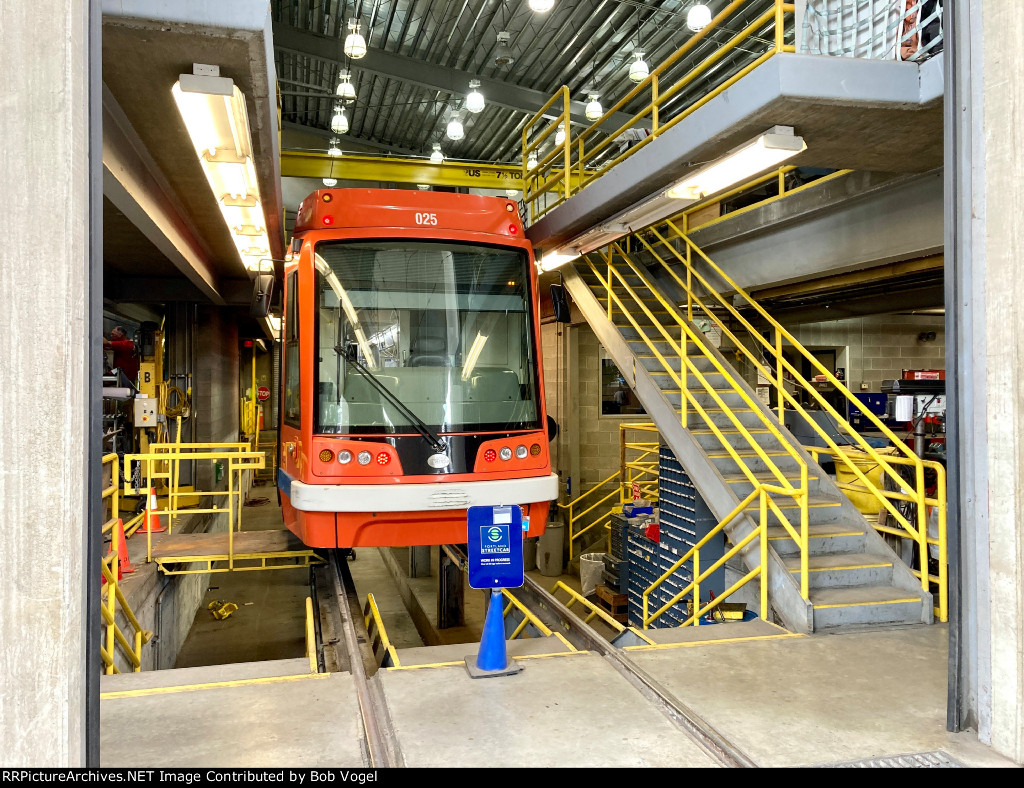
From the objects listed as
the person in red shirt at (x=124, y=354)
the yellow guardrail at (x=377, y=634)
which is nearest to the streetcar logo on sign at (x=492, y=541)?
the yellow guardrail at (x=377, y=634)

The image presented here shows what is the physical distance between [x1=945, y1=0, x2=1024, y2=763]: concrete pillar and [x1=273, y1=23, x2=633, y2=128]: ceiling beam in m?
10.0

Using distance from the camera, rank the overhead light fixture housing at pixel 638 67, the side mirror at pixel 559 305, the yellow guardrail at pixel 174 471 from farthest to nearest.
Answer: the overhead light fixture housing at pixel 638 67 < the yellow guardrail at pixel 174 471 < the side mirror at pixel 559 305

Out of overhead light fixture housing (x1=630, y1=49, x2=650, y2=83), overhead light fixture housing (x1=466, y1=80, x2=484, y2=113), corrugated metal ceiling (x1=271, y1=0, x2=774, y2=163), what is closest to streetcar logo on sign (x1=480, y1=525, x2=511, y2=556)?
corrugated metal ceiling (x1=271, y1=0, x2=774, y2=163)

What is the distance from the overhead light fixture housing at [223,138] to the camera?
417 cm

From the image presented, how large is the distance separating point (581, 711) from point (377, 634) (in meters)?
2.90

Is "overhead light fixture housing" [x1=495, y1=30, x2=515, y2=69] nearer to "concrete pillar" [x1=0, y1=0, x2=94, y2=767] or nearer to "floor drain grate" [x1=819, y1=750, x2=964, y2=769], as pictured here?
"concrete pillar" [x1=0, y1=0, x2=94, y2=767]

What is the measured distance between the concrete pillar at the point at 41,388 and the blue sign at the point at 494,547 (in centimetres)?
233

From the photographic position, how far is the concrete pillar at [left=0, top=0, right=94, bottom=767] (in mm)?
2494

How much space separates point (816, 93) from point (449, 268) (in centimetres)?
309

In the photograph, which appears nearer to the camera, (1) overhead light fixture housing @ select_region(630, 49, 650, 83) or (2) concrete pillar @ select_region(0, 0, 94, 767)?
(2) concrete pillar @ select_region(0, 0, 94, 767)

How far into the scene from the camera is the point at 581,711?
4012 mm

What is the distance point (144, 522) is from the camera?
971 cm

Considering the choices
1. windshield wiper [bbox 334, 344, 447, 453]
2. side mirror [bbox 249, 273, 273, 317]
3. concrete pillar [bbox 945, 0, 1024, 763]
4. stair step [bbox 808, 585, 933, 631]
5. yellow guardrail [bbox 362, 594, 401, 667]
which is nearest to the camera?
concrete pillar [bbox 945, 0, 1024, 763]

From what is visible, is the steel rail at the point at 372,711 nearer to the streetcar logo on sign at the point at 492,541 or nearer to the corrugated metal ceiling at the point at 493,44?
the streetcar logo on sign at the point at 492,541
